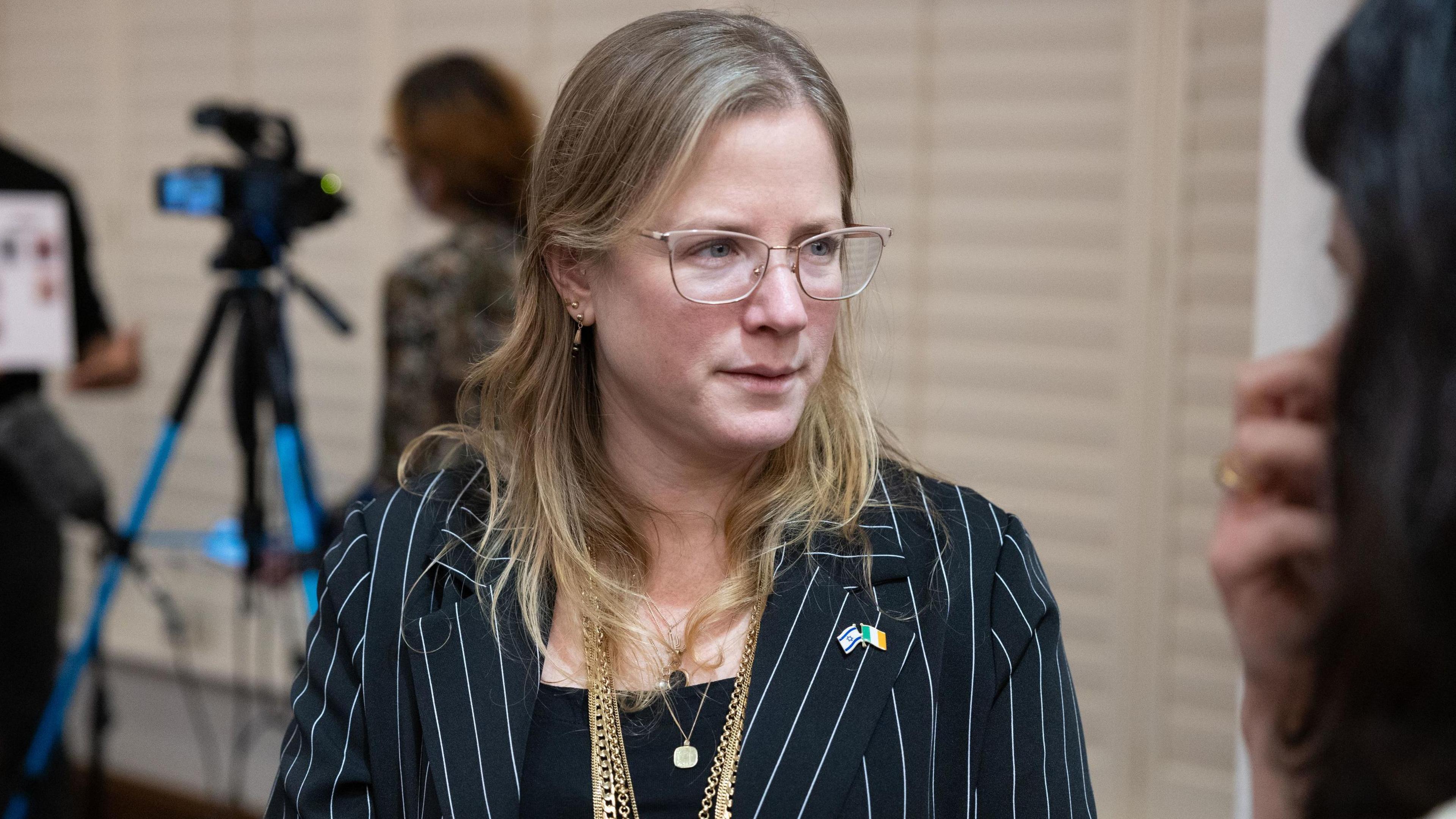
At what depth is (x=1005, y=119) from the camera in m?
2.71

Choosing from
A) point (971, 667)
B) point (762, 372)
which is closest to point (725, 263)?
point (762, 372)

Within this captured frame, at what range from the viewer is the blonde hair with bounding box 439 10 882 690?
1.17 metres

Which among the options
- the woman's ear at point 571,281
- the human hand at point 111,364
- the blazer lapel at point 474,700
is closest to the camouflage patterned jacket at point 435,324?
the human hand at point 111,364

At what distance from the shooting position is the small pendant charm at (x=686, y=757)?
117 cm

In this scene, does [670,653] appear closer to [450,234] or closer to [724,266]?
[724,266]

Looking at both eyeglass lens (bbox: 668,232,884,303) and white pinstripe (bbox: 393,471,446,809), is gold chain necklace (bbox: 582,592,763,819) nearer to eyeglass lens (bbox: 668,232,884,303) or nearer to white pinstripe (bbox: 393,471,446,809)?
white pinstripe (bbox: 393,471,446,809)

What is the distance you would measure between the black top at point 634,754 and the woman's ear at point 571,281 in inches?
15.3

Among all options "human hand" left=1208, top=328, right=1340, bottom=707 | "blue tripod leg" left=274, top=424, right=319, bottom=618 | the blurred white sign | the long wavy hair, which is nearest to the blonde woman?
"human hand" left=1208, top=328, right=1340, bottom=707

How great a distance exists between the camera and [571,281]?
4.34 ft

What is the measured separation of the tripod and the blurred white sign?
0.40 metres

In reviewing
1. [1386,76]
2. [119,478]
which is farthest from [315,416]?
[1386,76]

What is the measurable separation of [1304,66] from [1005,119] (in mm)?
1045

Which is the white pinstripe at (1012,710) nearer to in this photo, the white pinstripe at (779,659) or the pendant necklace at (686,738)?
the white pinstripe at (779,659)

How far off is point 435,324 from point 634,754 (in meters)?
1.30
